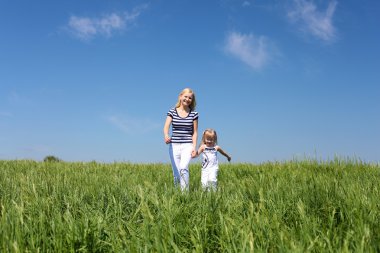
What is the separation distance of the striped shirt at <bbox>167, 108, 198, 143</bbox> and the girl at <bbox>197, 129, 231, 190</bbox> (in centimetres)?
38

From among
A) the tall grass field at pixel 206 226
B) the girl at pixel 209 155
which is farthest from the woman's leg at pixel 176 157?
the tall grass field at pixel 206 226

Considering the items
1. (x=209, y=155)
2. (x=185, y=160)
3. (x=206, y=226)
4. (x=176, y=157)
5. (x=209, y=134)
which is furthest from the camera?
(x=209, y=134)

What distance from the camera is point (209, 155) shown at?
802 centimetres

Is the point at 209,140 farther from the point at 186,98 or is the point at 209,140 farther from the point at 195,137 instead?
the point at 186,98

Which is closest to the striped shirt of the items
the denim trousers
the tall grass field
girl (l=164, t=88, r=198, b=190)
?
girl (l=164, t=88, r=198, b=190)

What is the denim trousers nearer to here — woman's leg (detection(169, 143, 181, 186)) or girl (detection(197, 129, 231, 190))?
woman's leg (detection(169, 143, 181, 186))

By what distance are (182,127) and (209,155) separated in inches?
31.1

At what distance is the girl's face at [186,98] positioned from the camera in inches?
316

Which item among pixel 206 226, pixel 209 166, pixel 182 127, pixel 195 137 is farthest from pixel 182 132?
pixel 206 226

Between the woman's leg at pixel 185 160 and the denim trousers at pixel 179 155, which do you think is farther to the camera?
the denim trousers at pixel 179 155

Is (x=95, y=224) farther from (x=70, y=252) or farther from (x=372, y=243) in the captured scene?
(x=372, y=243)

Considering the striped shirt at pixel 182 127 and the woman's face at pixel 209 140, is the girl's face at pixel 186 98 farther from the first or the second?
the woman's face at pixel 209 140

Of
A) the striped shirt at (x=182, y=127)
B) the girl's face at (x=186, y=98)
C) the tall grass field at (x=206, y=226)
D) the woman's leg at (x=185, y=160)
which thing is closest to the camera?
the tall grass field at (x=206, y=226)

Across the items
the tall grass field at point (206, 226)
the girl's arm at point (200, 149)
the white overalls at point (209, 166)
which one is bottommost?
the tall grass field at point (206, 226)
